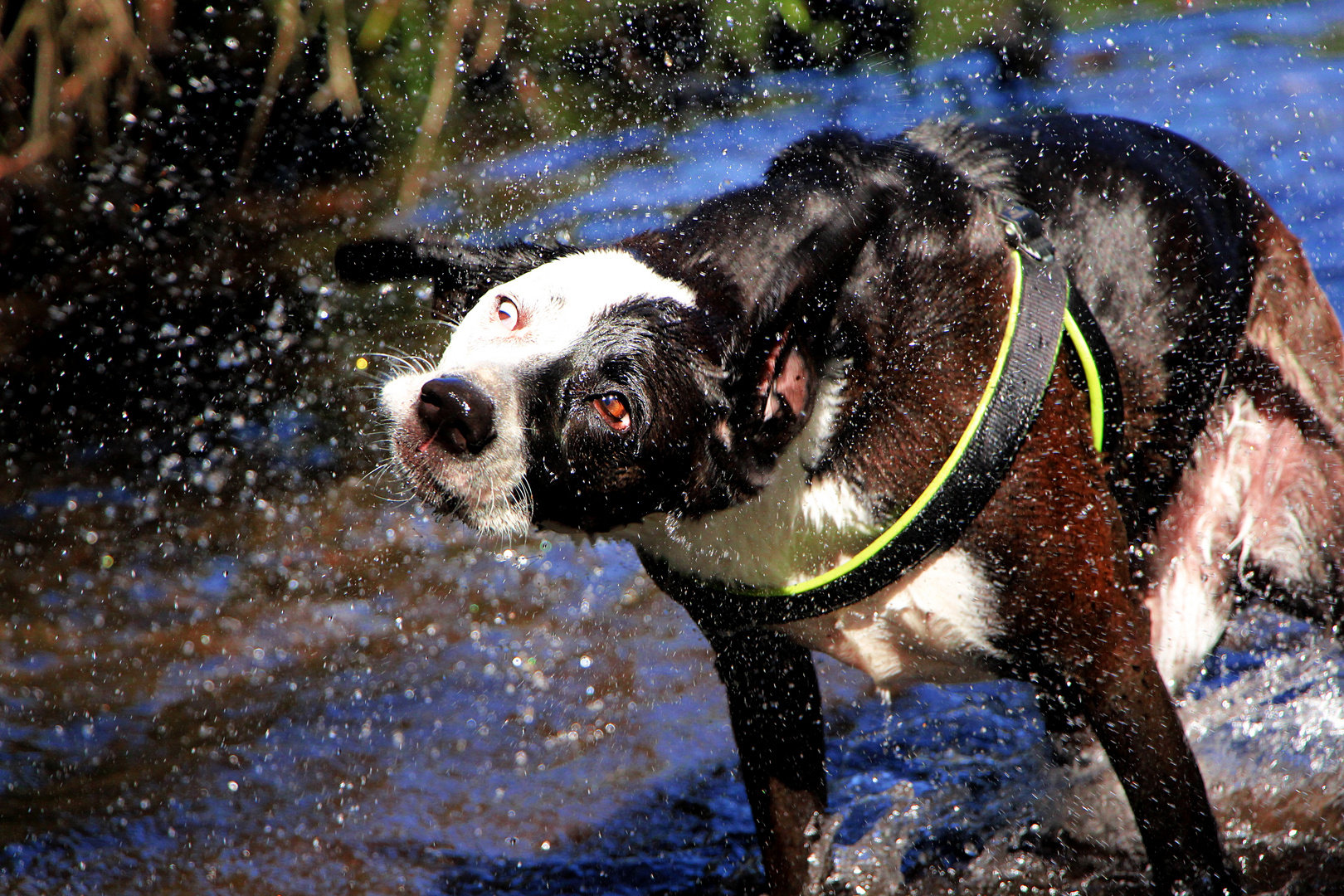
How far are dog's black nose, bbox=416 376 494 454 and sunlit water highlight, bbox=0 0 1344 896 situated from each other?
845 millimetres

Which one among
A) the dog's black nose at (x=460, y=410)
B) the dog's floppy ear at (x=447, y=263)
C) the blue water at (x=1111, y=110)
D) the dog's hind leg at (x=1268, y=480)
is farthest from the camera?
the blue water at (x=1111, y=110)

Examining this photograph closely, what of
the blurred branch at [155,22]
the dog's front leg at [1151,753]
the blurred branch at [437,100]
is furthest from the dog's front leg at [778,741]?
the blurred branch at [155,22]

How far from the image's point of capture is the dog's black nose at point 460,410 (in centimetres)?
218

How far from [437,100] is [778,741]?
502 centimetres

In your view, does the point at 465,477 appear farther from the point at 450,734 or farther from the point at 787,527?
the point at 450,734

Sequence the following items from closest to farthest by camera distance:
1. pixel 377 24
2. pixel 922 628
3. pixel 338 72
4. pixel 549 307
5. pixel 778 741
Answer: pixel 549 307, pixel 922 628, pixel 778 741, pixel 338 72, pixel 377 24

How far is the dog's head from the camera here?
2.22 meters

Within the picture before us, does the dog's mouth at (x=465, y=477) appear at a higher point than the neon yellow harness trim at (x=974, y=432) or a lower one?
lower

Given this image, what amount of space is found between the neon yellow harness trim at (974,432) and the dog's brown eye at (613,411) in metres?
0.51

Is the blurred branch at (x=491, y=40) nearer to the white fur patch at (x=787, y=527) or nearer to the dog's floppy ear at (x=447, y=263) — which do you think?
the dog's floppy ear at (x=447, y=263)

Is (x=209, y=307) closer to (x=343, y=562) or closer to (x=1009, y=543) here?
(x=343, y=562)

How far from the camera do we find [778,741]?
112 inches

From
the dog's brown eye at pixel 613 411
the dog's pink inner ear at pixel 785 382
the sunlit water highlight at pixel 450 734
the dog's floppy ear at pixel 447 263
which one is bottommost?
the sunlit water highlight at pixel 450 734

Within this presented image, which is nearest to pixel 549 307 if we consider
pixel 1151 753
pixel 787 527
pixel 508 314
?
pixel 508 314
